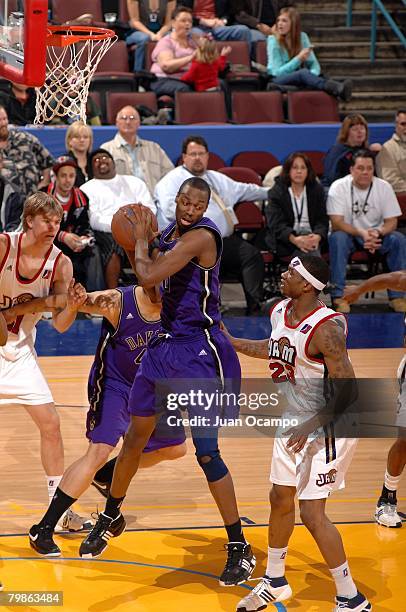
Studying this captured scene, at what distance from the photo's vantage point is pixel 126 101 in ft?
41.0

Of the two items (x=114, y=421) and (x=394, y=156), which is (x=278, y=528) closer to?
(x=114, y=421)

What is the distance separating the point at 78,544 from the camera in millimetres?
5844

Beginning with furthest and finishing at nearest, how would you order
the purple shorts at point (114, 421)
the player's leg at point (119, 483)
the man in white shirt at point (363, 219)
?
the man in white shirt at point (363, 219), the purple shorts at point (114, 421), the player's leg at point (119, 483)

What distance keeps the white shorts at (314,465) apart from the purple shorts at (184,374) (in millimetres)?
541

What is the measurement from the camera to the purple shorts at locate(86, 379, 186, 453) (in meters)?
5.82

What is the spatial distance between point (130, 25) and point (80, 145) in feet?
12.3

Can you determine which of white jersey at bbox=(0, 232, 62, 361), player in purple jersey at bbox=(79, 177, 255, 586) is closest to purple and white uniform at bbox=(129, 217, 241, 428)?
player in purple jersey at bbox=(79, 177, 255, 586)

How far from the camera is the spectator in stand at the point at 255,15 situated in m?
14.8

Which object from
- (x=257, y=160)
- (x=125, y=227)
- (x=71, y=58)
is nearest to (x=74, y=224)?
(x=257, y=160)

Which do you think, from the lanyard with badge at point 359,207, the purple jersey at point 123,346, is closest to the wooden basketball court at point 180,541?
the purple jersey at point 123,346

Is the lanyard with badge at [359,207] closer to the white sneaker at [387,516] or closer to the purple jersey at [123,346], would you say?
the white sneaker at [387,516]

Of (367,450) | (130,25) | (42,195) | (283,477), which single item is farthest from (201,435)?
(130,25)

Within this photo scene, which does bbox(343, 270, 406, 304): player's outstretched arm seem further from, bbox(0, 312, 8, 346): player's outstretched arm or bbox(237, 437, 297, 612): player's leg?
bbox(0, 312, 8, 346): player's outstretched arm

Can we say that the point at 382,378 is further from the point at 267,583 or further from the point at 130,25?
the point at 130,25
